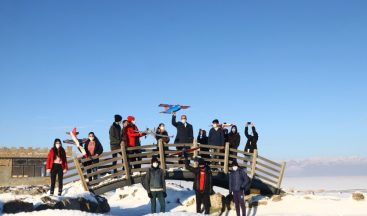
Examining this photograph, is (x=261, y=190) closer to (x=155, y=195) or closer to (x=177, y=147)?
(x=177, y=147)

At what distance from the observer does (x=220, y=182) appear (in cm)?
1678

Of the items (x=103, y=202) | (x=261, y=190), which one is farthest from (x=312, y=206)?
(x=103, y=202)

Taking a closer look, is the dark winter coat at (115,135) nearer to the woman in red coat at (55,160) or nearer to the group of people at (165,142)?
the group of people at (165,142)

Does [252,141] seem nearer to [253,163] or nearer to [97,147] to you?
[253,163]

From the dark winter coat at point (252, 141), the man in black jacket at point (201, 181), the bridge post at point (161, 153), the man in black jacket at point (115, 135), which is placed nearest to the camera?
the man in black jacket at point (201, 181)

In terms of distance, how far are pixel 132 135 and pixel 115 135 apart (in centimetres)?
59

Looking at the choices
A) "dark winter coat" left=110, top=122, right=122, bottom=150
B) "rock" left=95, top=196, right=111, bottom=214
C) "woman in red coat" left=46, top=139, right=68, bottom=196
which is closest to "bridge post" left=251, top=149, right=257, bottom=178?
"dark winter coat" left=110, top=122, right=122, bottom=150

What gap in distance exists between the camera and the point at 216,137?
15.3 m

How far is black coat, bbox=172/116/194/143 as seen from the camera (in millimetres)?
14750

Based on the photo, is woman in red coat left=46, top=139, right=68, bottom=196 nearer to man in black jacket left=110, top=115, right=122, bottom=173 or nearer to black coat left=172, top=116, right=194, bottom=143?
man in black jacket left=110, top=115, right=122, bottom=173

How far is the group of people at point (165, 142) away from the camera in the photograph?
1154 centimetres

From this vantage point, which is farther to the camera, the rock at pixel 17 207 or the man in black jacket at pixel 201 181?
the man in black jacket at pixel 201 181

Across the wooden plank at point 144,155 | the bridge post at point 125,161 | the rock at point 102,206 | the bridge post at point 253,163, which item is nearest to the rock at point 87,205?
the rock at point 102,206

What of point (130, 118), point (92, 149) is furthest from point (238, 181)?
point (92, 149)
